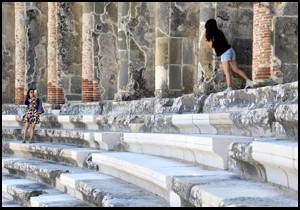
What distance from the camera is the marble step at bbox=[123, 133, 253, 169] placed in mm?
6219

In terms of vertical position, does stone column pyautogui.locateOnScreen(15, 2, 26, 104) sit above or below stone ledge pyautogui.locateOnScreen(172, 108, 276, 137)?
above

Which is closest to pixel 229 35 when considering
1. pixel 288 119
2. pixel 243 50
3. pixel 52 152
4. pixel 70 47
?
pixel 243 50

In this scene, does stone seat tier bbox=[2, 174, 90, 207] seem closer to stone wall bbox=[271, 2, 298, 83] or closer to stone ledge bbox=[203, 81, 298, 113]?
stone ledge bbox=[203, 81, 298, 113]

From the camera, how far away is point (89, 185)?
7824mm

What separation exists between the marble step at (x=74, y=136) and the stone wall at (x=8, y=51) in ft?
15.7

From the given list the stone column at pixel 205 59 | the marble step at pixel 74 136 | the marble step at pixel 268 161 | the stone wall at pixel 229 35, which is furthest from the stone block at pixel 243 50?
the marble step at pixel 268 161

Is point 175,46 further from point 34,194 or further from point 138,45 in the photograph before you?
point 34,194

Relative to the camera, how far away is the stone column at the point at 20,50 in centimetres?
2034

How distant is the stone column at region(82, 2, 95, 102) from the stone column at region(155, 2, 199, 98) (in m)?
3.84

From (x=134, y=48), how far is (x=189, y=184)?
9370 millimetres

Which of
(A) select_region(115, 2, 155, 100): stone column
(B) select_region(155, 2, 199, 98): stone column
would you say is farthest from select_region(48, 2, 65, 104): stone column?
(B) select_region(155, 2, 199, 98): stone column

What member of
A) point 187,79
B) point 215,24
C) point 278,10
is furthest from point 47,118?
point 278,10

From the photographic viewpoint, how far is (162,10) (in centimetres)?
1292

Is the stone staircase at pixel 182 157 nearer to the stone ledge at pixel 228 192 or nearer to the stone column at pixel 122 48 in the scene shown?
the stone ledge at pixel 228 192
